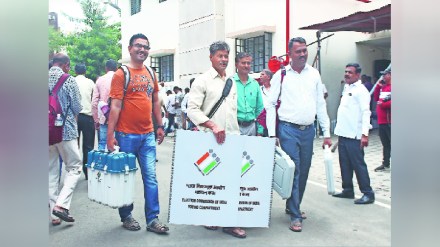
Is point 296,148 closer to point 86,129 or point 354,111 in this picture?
point 354,111

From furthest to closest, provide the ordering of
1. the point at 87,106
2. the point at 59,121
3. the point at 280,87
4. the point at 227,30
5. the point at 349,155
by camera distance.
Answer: the point at 227,30, the point at 87,106, the point at 349,155, the point at 280,87, the point at 59,121

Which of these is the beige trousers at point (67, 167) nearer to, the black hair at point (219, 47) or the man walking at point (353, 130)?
the black hair at point (219, 47)

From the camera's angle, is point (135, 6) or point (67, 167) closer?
point (67, 167)

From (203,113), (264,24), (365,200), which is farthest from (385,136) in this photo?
(264,24)

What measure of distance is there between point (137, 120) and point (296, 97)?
5.23 ft

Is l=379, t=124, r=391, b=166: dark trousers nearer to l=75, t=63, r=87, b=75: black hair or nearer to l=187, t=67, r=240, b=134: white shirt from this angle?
l=187, t=67, r=240, b=134: white shirt

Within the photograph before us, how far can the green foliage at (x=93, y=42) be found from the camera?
32031 mm

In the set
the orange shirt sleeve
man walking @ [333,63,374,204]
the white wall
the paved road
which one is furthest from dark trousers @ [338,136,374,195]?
the white wall

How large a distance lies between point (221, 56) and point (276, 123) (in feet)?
3.20

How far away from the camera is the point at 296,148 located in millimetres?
4613

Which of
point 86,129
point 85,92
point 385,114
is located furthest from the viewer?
point 385,114
